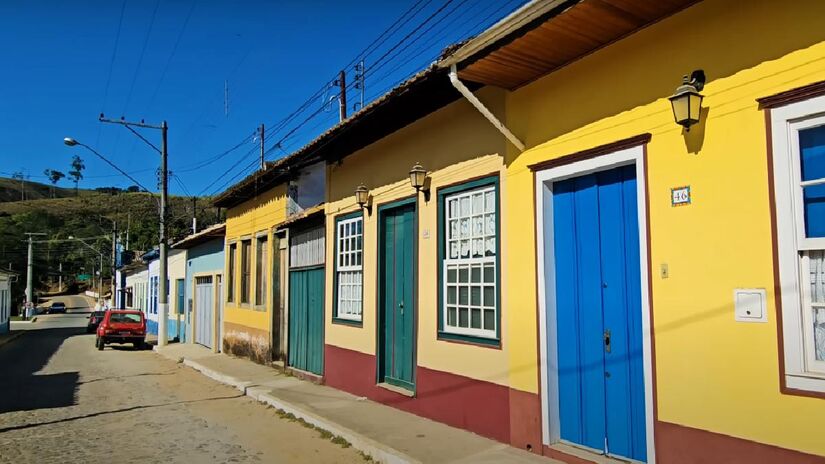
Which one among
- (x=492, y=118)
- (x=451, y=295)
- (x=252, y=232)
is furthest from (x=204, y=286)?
(x=492, y=118)

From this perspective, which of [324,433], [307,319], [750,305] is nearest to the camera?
[750,305]

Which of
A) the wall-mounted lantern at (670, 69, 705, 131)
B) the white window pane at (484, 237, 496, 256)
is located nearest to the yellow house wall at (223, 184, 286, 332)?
the white window pane at (484, 237, 496, 256)

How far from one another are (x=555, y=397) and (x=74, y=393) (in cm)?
946

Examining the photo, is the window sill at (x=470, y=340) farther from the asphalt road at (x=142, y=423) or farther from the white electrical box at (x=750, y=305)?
the white electrical box at (x=750, y=305)

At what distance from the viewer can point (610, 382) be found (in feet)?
17.1

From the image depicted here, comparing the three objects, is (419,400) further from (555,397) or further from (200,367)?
(200,367)

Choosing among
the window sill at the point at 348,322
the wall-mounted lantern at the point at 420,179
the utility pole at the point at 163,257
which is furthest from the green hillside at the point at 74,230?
the wall-mounted lantern at the point at 420,179

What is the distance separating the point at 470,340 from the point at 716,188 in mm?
3233

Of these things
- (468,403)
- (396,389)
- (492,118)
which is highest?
(492,118)

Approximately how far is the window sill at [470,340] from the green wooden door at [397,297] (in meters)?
0.81

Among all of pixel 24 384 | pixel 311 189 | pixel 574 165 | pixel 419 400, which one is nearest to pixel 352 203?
pixel 311 189

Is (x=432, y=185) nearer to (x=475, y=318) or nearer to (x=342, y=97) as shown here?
(x=475, y=318)

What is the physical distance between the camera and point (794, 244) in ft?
12.5

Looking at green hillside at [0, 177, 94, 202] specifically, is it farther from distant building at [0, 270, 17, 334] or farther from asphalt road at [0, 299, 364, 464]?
asphalt road at [0, 299, 364, 464]
